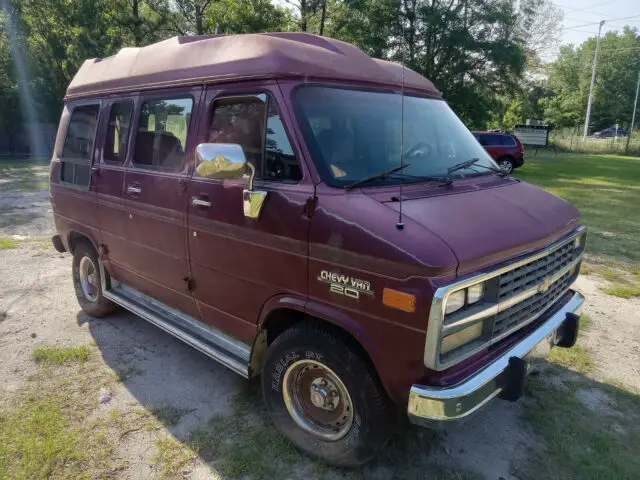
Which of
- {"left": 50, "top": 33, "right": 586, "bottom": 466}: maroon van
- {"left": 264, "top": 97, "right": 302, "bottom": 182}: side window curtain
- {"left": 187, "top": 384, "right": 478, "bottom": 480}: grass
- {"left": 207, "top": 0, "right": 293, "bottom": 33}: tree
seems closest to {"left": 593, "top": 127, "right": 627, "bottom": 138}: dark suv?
{"left": 207, "top": 0, "right": 293, "bottom": 33}: tree

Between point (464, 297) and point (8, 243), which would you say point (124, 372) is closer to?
point (464, 297)

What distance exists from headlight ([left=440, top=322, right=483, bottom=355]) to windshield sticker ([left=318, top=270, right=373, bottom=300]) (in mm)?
454

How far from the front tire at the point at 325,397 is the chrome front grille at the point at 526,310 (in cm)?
78

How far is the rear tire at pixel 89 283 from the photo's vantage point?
5027 millimetres

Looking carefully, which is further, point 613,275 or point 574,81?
Result: point 574,81

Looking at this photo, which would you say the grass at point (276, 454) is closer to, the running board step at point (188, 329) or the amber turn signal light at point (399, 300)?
the running board step at point (188, 329)

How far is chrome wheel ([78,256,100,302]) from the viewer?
5.17 meters

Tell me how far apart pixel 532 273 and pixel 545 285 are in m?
0.25

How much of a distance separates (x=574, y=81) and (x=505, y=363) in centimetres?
7359

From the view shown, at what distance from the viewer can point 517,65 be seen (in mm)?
22812

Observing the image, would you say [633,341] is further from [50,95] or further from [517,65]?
[50,95]

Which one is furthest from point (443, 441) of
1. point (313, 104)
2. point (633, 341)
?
point (633, 341)

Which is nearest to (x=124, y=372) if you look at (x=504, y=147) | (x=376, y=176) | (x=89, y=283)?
(x=89, y=283)

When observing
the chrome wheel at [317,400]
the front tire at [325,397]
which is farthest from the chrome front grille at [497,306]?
the chrome wheel at [317,400]
